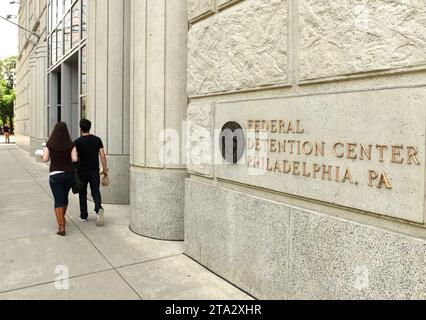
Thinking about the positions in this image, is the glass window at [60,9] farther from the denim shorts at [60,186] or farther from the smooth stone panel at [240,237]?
the smooth stone panel at [240,237]

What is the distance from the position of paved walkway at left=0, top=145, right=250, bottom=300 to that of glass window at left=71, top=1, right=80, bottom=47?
22.7 feet

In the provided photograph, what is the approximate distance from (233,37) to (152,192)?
267 centimetres

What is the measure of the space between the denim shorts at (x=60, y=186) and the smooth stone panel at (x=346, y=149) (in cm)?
328

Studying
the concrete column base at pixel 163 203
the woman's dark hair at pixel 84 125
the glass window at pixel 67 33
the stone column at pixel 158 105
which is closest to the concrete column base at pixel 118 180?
the woman's dark hair at pixel 84 125

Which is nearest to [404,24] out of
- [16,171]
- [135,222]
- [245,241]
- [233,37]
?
[233,37]

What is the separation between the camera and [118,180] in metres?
8.08

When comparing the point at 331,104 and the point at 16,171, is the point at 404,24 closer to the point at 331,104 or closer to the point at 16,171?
the point at 331,104

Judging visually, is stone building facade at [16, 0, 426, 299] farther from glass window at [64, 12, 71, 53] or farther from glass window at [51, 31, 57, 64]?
glass window at [51, 31, 57, 64]

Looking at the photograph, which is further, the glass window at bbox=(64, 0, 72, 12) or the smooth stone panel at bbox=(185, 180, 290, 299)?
the glass window at bbox=(64, 0, 72, 12)

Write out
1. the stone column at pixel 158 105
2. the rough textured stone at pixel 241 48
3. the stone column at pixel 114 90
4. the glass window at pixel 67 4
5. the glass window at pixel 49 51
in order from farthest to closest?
the glass window at pixel 49 51
the glass window at pixel 67 4
the stone column at pixel 114 90
the stone column at pixel 158 105
the rough textured stone at pixel 241 48

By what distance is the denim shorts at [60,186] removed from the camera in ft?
18.9

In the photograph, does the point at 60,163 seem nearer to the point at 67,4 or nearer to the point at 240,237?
the point at 240,237

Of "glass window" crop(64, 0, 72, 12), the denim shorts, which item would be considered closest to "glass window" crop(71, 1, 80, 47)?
"glass window" crop(64, 0, 72, 12)

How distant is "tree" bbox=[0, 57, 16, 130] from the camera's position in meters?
63.8
